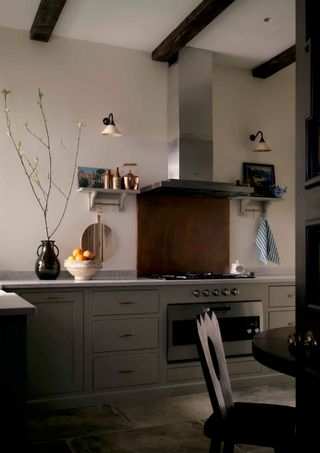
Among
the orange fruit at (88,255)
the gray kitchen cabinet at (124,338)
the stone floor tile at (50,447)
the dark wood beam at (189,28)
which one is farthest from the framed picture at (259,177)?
the stone floor tile at (50,447)

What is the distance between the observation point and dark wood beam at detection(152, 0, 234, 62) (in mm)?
3502

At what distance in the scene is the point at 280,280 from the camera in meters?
4.23

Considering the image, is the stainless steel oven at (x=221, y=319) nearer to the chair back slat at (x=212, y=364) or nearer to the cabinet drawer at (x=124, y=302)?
the cabinet drawer at (x=124, y=302)

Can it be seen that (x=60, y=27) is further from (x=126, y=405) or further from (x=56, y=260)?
(x=126, y=405)

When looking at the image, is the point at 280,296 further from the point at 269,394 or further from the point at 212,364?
the point at 212,364

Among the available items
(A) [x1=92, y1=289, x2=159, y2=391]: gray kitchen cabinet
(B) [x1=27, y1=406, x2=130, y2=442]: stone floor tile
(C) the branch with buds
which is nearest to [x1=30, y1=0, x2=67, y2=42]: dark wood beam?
(C) the branch with buds

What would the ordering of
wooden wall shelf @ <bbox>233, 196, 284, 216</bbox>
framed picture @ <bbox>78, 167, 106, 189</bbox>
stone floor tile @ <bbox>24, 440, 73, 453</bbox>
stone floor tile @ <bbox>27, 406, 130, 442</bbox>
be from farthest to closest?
1. wooden wall shelf @ <bbox>233, 196, 284, 216</bbox>
2. framed picture @ <bbox>78, 167, 106, 189</bbox>
3. stone floor tile @ <bbox>27, 406, 130, 442</bbox>
4. stone floor tile @ <bbox>24, 440, 73, 453</bbox>

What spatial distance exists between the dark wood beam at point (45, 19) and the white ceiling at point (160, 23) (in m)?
0.07

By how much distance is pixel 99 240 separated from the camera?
4.23m

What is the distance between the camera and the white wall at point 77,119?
3.98 m

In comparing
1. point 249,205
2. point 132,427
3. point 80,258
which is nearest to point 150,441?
point 132,427

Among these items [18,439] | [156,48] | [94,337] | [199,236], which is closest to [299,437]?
[18,439]

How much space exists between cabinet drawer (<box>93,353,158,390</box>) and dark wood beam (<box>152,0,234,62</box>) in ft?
8.54

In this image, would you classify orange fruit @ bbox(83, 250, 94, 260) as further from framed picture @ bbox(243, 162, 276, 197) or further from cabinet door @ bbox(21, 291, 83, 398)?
framed picture @ bbox(243, 162, 276, 197)
